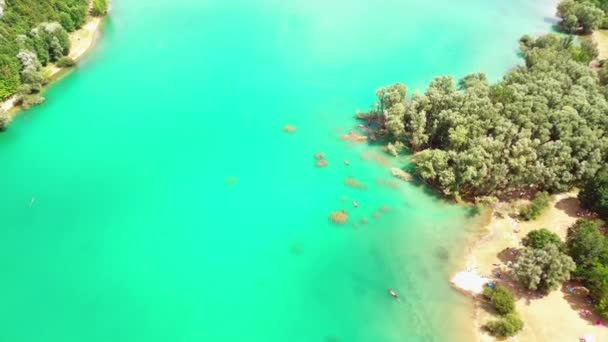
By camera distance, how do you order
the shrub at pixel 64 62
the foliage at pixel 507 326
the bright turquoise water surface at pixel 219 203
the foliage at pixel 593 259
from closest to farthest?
the foliage at pixel 507 326 → the foliage at pixel 593 259 → the bright turquoise water surface at pixel 219 203 → the shrub at pixel 64 62

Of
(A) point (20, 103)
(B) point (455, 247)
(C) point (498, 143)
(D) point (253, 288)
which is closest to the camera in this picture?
(D) point (253, 288)

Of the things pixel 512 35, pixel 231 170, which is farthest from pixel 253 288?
pixel 512 35

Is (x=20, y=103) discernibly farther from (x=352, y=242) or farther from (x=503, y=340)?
(x=503, y=340)

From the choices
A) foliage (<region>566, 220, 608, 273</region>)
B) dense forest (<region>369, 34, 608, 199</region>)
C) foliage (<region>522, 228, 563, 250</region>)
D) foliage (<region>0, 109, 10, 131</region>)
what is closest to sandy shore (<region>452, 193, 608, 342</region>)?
foliage (<region>522, 228, 563, 250</region>)

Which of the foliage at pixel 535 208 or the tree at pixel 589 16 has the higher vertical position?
the tree at pixel 589 16

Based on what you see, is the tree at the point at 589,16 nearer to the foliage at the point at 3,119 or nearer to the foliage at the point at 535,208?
the foliage at the point at 535,208

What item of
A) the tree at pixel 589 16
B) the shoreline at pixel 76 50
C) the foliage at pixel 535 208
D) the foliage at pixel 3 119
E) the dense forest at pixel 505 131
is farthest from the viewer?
the tree at pixel 589 16

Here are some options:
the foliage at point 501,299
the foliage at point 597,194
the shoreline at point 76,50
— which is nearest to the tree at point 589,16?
the foliage at point 597,194

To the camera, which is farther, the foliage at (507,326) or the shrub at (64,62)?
the shrub at (64,62)
